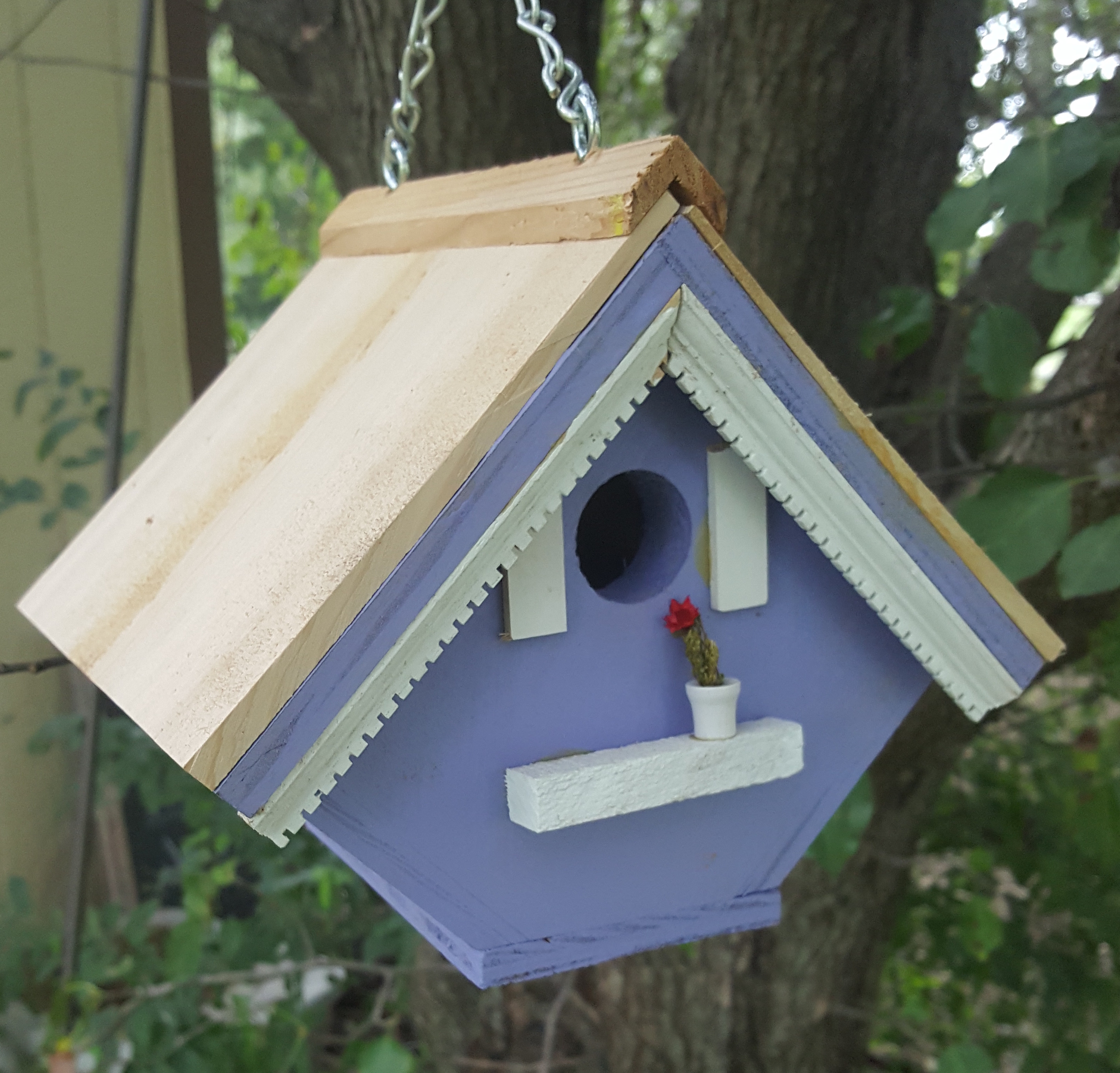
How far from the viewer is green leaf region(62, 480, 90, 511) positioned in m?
1.48

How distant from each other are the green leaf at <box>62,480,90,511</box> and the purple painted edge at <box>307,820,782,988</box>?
937 mm

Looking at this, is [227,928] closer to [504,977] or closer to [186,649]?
[504,977]

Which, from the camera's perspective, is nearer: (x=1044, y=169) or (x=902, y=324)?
(x=1044, y=169)

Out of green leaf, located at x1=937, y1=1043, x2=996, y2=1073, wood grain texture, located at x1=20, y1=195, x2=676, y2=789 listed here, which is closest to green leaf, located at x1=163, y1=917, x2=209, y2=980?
wood grain texture, located at x1=20, y1=195, x2=676, y2=789

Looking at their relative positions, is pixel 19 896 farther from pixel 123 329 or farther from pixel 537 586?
pixel 537 586

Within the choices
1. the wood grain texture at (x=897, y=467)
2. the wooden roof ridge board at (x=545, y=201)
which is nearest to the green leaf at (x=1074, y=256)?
the wood grain texture at (x=897, y=467)

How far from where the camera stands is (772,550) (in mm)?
743

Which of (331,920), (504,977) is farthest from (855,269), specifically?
(331,920)

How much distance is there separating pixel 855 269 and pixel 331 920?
1.32 m

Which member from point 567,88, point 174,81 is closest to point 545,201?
point 567,88

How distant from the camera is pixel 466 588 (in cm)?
57

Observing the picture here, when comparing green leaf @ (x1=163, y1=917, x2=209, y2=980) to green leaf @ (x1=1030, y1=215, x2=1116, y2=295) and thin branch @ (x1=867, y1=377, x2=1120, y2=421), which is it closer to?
thin branch @ (x1=867, y1=377, x2=1120, y2=421)

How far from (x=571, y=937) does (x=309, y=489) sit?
356 mm

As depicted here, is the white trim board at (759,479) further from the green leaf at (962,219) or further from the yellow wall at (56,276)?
the yellow wall at (56,276)
